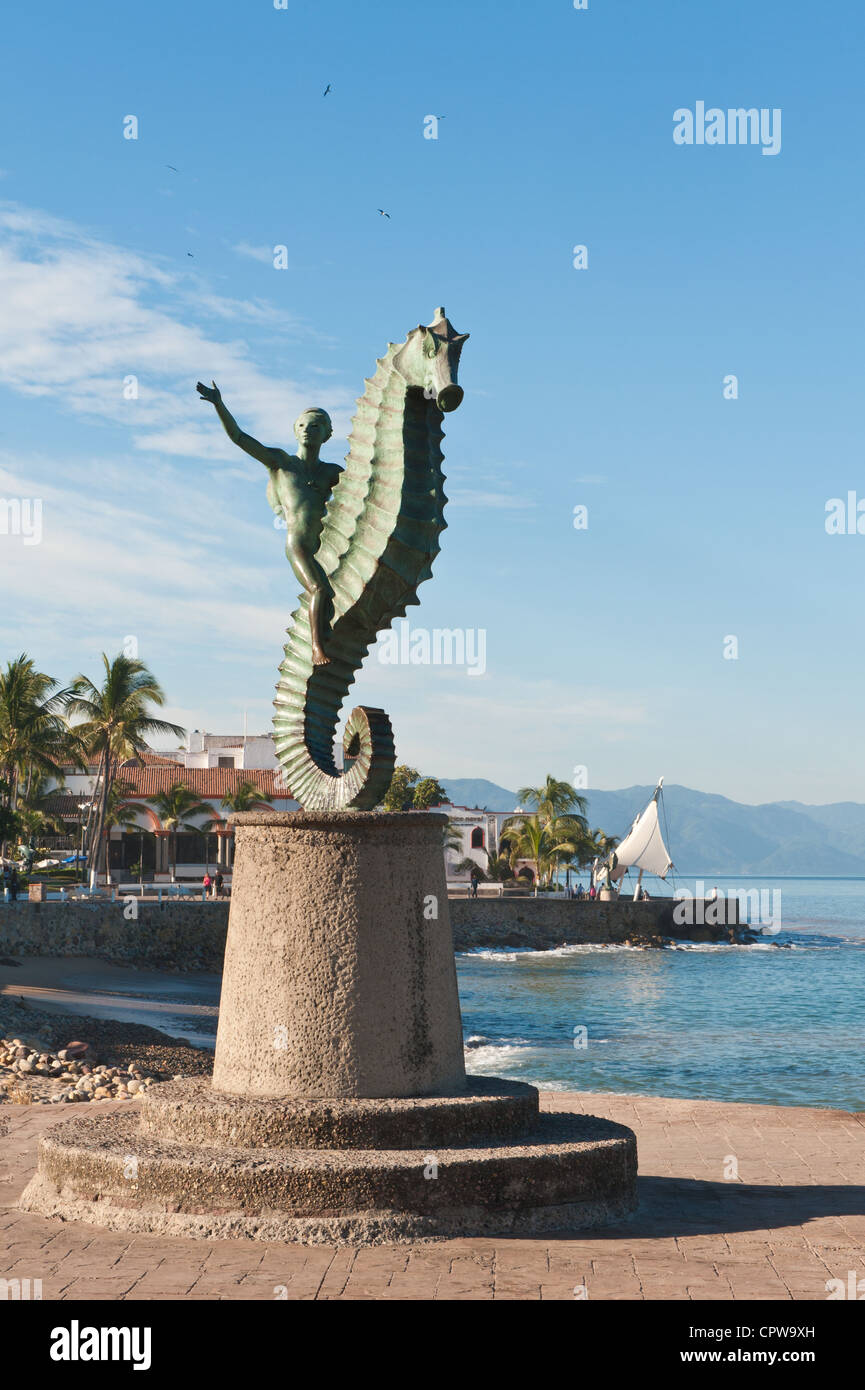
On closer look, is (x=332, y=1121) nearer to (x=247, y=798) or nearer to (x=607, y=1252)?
(x=607, y=1252)

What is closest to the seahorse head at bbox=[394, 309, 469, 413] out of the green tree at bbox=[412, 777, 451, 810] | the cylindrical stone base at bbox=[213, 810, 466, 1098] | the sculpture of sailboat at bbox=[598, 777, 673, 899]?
the cylindrical stone base at bbox=[213, 810, 466, 1098]

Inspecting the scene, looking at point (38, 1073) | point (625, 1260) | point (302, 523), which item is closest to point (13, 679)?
point (38, 1073)

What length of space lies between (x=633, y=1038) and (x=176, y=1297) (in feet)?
88.0

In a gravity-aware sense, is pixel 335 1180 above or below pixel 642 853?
below

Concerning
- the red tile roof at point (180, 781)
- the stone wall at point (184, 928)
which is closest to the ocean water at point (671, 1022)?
the stone wall at point (184, 928)

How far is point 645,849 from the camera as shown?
76938 millimetres

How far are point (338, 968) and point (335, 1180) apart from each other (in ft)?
4.05

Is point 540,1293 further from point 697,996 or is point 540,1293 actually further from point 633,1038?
point 697,996

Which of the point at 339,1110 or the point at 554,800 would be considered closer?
the point at 339,1110

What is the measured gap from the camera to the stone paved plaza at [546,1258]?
6.02 meters

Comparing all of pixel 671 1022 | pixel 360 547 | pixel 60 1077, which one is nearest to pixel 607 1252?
pixel 360 547

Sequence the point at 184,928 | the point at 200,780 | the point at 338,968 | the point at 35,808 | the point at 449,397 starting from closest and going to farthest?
the point at 338,968
the point at 449,397
the point at 184,928
the point at 35,808
the point at 200,780
